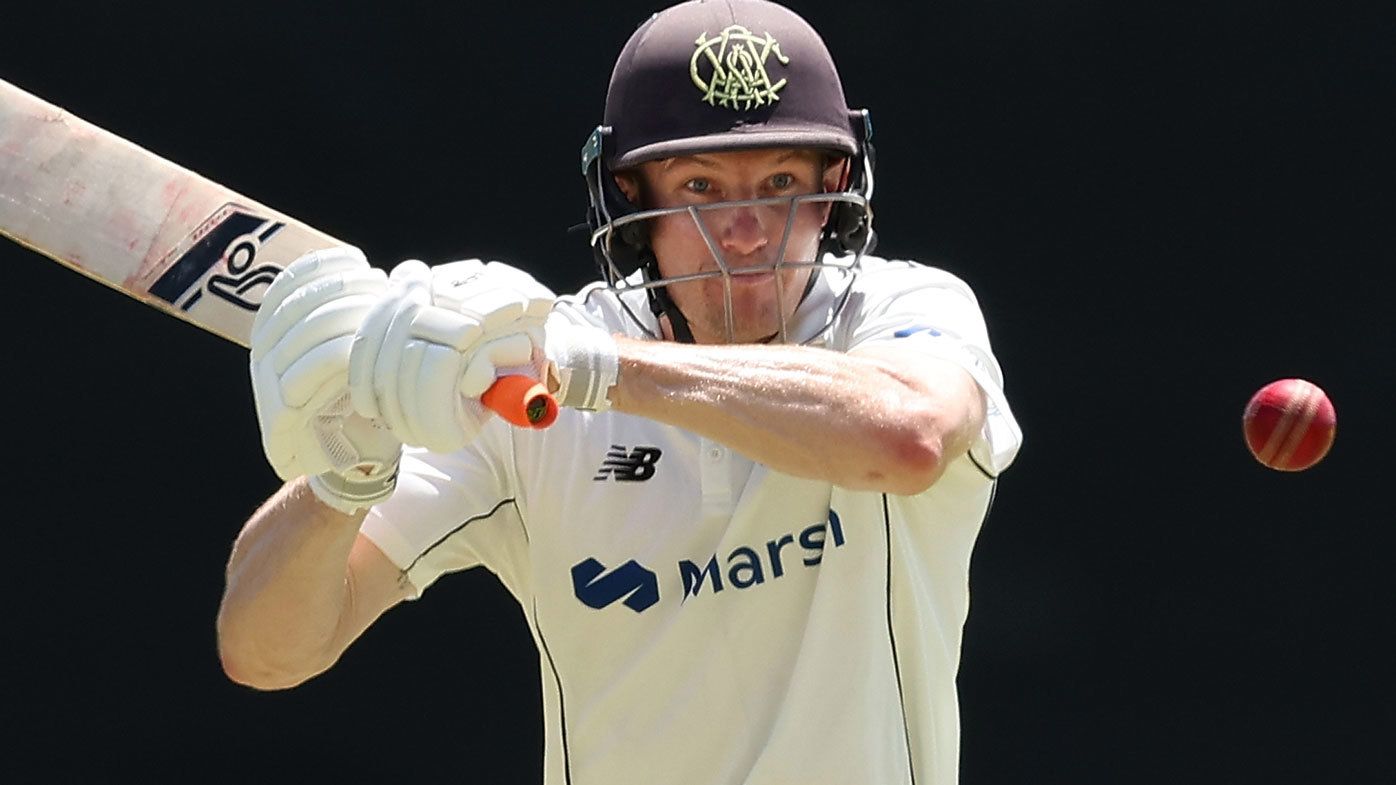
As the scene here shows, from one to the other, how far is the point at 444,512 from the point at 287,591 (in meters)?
0.20

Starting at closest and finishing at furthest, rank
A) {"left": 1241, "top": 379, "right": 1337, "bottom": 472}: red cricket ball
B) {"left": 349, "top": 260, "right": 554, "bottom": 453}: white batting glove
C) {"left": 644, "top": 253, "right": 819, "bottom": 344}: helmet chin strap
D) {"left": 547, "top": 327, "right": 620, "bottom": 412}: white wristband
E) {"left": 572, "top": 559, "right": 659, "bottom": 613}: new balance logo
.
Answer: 1. {"left": 349, "top": 260, "right": 554, "bottom": 453}: white batting glove
2. {"left": 547, "top": 327, "right": 620, "bottom": 412}: white wristband
3. {"left": 572, "top": 559, "right": 659, "bottom": 613}: new balance logo
4. {"left": 644, "top": 253, "right": 819, "bottom": 344}: helmet chin strap
5. {"left": 1241, "top": 379, "right": 1337, "bottom": 472}: red cricket ball

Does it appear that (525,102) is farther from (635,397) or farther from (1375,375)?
(635,397)

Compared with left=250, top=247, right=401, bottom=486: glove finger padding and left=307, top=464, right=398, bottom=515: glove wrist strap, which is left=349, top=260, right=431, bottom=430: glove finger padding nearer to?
left=250, top=247, right=401, bottom=486: glove finger padding

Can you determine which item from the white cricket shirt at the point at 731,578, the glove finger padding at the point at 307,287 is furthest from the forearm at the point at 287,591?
the glove finger padding at the point at 307,287

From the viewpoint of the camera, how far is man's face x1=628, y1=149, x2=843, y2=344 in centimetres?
250

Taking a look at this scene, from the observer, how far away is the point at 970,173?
3607mm

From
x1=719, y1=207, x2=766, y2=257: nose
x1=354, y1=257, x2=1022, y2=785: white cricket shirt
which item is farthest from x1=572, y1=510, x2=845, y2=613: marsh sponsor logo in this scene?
x1=719, y1=207, x2=766, y2=257: nose

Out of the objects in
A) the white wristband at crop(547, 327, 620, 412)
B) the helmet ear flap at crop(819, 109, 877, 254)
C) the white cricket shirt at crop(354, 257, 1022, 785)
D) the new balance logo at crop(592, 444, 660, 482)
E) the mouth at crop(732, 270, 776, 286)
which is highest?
the helmet ear flap at crop(819, 109, 877, 254)

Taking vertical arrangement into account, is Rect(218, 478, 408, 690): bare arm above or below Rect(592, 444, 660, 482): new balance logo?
below

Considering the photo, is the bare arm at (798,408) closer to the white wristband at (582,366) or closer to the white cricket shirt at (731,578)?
the white wristband at (582,366)

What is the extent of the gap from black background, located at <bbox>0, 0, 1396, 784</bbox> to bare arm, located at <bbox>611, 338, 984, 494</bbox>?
1.34 m

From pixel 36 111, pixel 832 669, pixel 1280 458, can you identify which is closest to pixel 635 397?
pixel 832 669

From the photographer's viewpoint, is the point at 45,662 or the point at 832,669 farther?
the point at 45,662

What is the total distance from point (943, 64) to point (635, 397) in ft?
5.11
